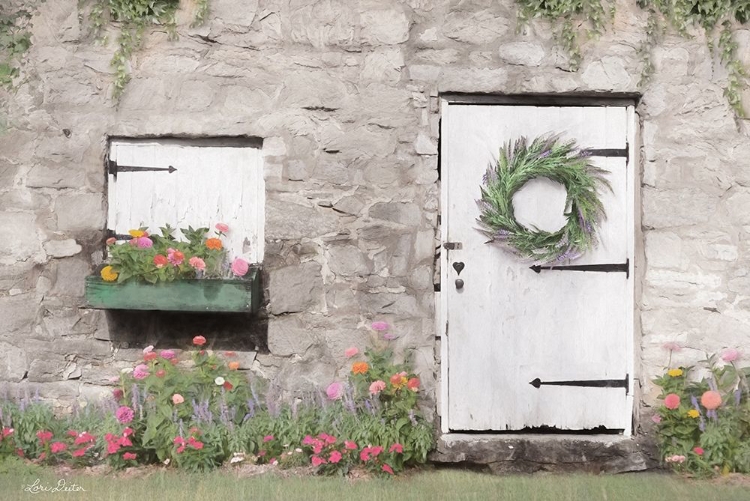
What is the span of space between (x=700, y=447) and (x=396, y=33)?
2927 mm

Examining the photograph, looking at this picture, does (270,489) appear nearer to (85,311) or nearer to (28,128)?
(85,311)

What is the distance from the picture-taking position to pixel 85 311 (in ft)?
17.1

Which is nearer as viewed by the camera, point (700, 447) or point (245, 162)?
point (700, 447)

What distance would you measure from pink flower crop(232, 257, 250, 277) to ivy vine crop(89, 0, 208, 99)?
124cm

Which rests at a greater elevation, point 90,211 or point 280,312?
point 90,211

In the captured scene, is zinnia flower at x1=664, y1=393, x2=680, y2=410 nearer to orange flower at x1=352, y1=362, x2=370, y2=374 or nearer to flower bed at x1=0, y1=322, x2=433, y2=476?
flower bed at x1=0, y1=322, x2=433, y2=476

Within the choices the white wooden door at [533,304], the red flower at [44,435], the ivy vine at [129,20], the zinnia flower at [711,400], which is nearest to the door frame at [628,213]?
the white wooden door at [533,304]

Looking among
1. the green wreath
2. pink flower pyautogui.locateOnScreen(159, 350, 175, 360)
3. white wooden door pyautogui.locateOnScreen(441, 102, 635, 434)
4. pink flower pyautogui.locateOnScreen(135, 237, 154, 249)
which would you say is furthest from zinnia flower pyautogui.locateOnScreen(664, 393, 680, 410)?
pink flower pyautogui.locateOnScreen(135, 237, 154, 249)

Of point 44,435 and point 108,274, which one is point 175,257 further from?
point 44,435

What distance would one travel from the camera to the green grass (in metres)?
4.37

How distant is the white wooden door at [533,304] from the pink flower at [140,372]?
174 cm

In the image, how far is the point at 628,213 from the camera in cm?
518

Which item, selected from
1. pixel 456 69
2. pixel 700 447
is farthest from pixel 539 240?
pixel 700 447

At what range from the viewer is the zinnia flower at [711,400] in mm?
4758
